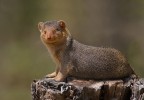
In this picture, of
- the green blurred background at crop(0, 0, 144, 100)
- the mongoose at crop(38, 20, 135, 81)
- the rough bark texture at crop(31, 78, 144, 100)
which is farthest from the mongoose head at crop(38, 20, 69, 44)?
the green blurred background at crop(0, 0, 144, 100)

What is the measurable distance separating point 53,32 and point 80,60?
384 millimetres

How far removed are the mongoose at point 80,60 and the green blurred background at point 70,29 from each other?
170 inches

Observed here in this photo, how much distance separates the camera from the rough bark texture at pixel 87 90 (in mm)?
4629

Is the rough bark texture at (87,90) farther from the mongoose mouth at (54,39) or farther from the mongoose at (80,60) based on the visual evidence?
the mongoose mouth at (54,39)

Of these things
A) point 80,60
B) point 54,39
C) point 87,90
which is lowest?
point 87,90

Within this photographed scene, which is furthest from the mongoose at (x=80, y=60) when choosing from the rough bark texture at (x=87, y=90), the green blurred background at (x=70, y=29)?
the green blurred background at (x=70, y=29)

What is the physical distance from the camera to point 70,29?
10.0 m

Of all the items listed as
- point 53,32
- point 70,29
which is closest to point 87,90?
point 53,32

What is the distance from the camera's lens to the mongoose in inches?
195

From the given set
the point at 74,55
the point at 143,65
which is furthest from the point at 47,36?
the point at 143,65

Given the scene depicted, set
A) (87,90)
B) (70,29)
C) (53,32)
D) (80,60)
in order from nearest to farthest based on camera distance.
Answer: (87,90) → (53,32) → (80,60) → (70,29)

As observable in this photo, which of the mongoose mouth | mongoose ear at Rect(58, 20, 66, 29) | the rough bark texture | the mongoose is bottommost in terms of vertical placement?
the rough bark texture

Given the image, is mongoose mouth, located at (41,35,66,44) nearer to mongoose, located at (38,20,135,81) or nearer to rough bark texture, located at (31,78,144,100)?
mongoose, located at (38,20,135,81)

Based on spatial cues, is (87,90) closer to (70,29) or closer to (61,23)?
(61,23)
